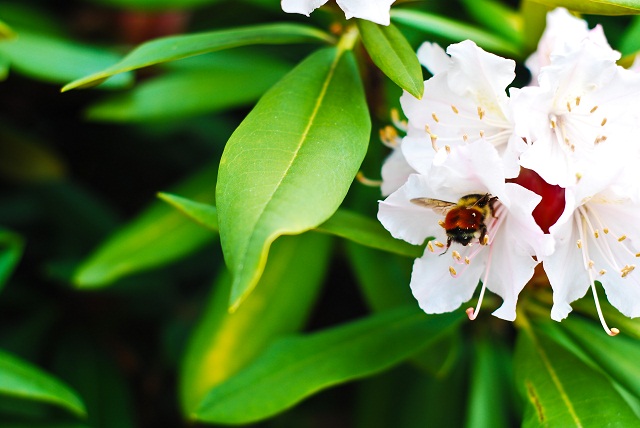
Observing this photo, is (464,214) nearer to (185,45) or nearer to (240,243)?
(240,243)

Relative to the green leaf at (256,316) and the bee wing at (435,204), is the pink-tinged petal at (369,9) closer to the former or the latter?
the bee wing at (435,204)

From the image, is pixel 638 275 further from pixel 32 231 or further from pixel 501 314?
pixel 32 231

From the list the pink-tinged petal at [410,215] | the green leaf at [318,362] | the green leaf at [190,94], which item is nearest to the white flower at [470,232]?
the pink-tinged petal at [410,215]

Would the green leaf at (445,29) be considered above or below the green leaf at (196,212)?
above

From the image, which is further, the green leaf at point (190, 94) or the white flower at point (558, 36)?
the green leaf at point (190, 94)

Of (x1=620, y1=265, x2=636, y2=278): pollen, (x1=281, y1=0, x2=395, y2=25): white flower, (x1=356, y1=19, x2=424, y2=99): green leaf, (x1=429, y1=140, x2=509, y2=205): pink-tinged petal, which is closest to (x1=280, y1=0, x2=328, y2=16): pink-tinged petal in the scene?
(x1=281, y1=0, x2=395, y2=25): white flower

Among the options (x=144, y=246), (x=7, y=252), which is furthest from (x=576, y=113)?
(x=7, y=252)

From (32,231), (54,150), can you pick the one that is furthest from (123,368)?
(54,150)

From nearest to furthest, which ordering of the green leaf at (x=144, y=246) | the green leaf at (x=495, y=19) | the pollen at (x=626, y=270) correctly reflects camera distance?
the pollen at (x=626, y=270), the green leaf at (x=144, y=246), the green leaf at (x=495, y=19)

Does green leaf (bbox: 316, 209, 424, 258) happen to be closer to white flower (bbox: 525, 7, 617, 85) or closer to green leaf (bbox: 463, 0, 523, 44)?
white flower (bbox: 525, 7, 617, 85)
